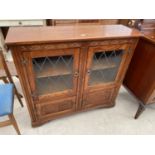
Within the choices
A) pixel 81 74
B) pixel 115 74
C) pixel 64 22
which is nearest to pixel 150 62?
pixel 115 74

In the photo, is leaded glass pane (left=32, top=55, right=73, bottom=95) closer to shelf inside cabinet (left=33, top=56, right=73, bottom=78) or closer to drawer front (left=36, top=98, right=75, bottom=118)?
shelf inside cabinet (left=33, top=56, right=73, bottom=78)

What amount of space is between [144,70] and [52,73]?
902mm

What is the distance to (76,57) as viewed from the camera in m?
1.09

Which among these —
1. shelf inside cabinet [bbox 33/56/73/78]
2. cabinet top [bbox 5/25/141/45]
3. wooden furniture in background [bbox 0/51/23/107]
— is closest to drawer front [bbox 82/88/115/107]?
shelf inside cabinet [bbox 33/56/73/78]

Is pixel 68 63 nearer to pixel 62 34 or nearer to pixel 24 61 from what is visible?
pixel 62 34

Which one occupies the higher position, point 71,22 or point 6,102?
point 71,22

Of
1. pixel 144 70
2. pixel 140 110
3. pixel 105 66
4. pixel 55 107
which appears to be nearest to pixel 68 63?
pixel 105 66

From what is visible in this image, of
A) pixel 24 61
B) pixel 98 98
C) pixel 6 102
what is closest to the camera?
pixel 24 61

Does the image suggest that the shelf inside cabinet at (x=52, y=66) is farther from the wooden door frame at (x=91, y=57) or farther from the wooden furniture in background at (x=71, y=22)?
the wooden furniture in background at (x=71, y=22)

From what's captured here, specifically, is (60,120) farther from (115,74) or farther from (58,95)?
(115,74)

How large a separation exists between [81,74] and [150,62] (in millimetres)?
657

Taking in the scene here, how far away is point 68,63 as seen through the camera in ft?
3.79

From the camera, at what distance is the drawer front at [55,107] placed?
1342 mm

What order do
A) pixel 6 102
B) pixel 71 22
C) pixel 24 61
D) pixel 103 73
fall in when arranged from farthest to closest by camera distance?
pixel 71 22
pixel 103 73
pixel 6 102
pixel 24 61
